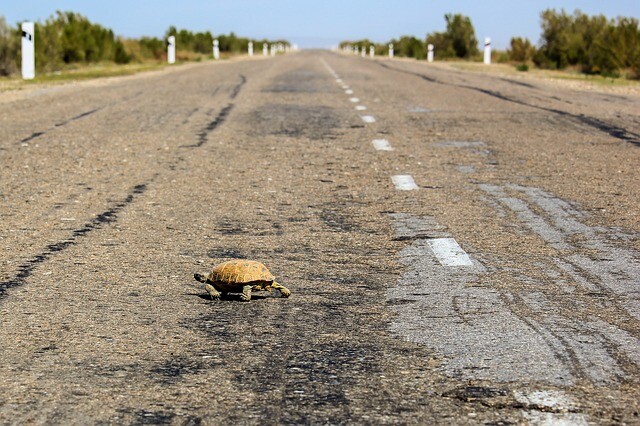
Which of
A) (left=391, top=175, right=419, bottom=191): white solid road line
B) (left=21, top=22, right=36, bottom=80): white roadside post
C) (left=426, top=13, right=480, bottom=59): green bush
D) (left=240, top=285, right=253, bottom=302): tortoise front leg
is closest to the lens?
(left=240, top=285, right=253, bottom=302): tortoise front leg

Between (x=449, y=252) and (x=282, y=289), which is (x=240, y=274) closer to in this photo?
(x=282, y=289)

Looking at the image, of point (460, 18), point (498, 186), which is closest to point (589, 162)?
point (498, 186)

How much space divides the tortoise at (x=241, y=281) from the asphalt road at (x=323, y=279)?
65 mm

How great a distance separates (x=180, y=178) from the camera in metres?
9.60

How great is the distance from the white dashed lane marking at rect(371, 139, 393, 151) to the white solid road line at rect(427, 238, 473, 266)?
5362 mm

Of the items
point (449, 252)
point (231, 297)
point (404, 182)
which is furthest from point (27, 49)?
point (231, 297)

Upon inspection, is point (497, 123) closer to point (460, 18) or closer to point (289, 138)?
point (289, 138)

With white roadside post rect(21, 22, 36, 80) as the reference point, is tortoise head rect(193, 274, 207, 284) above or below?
below

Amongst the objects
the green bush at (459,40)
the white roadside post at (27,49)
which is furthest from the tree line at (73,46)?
the green bush at (459,40)

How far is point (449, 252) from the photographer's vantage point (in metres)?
6.54

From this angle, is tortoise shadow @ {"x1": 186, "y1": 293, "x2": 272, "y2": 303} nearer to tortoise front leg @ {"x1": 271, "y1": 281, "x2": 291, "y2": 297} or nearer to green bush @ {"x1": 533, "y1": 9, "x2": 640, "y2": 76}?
tortoise front leg @ {"x1": 271, "y1": 281, "x2": 291, "y2": 297}

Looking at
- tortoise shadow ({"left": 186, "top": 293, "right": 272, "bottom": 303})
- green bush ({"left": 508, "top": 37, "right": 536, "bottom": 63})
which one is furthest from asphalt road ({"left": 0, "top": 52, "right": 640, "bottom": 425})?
green bush ({"left": 508, "top": 37, "right": 536, "bottom": 63})

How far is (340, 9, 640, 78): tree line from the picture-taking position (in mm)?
38688

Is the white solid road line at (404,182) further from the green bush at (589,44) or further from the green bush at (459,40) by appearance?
the green bush at (459,40)
